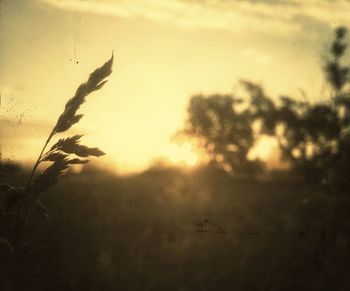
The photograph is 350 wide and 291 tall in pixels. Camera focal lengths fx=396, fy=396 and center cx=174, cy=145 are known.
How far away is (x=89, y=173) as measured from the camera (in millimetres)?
7035

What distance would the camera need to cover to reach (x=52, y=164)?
149 inches

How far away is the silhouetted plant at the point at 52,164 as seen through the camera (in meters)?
3.56

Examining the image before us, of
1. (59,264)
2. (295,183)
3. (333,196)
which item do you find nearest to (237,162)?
(295,183)

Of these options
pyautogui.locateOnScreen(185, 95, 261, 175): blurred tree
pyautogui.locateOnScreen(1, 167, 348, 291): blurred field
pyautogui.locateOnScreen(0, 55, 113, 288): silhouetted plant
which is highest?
pyautogui.locateOnScreen(185, 95, 261, 175): blurred tree

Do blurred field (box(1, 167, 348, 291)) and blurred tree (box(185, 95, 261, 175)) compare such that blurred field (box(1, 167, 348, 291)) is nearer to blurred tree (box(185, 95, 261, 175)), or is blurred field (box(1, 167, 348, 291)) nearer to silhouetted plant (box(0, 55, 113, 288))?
silhouetted plant (box(0, 55, 113, 288))

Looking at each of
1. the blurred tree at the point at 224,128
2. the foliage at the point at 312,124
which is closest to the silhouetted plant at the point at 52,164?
the foliage at the point at 312,124

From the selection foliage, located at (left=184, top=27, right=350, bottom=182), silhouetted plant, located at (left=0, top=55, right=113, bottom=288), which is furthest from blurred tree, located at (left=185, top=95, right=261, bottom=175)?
silhouetted plant, located at (left=0, top=55, right=113, bottom=288)

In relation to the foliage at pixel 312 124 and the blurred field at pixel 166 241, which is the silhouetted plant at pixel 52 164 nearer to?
the blurred field at pixel 166 241

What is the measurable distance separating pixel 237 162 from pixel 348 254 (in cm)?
2304

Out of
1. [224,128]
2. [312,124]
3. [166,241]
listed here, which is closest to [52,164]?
[166,241]

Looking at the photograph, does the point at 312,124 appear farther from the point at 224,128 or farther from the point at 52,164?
the point at 224,128

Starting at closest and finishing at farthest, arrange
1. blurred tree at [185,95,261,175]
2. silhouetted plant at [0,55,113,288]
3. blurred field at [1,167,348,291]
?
silhouetted plant at [0,55,113,288]
blurred field at [1,167,348,291]
blurred tree at [185,95,261,175]

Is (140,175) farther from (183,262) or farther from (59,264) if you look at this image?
(59,264)

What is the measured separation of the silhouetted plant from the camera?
356cm
